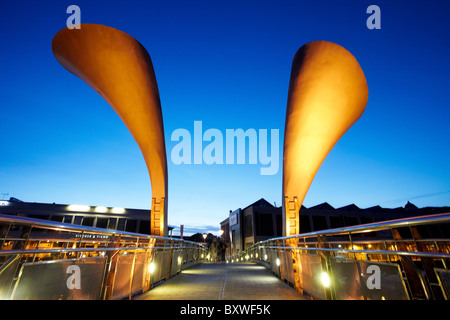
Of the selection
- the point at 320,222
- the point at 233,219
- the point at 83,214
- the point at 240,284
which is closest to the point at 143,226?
the point at 83,214

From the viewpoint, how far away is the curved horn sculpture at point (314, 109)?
8.74m

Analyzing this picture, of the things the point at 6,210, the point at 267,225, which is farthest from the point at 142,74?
the point at 6,210

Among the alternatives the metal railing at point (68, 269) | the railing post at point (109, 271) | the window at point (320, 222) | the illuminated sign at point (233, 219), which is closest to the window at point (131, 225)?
the illuminated sign at point (233, 219)

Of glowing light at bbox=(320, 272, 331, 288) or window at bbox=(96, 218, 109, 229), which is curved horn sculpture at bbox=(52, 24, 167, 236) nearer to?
glowing light at bbox=(320, 272, 331, 288)

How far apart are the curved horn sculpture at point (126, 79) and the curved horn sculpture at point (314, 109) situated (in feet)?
20.9

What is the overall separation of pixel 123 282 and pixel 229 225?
38.3 metres

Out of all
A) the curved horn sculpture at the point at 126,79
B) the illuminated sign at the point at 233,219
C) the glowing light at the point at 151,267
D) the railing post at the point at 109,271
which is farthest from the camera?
the illuminated sign at the point at 233,219

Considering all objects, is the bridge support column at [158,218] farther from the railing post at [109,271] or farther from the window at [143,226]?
the window at [143,226]

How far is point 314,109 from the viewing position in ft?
31.1

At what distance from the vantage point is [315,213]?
3519 cm

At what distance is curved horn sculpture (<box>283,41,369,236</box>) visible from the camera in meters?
8.74

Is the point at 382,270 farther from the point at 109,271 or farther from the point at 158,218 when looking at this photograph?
the point at 158,218

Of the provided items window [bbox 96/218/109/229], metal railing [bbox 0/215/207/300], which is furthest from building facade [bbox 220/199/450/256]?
metal railing [bbox 0/215/207/300]

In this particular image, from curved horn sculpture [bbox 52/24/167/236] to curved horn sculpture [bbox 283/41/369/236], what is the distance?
6.38 metres
